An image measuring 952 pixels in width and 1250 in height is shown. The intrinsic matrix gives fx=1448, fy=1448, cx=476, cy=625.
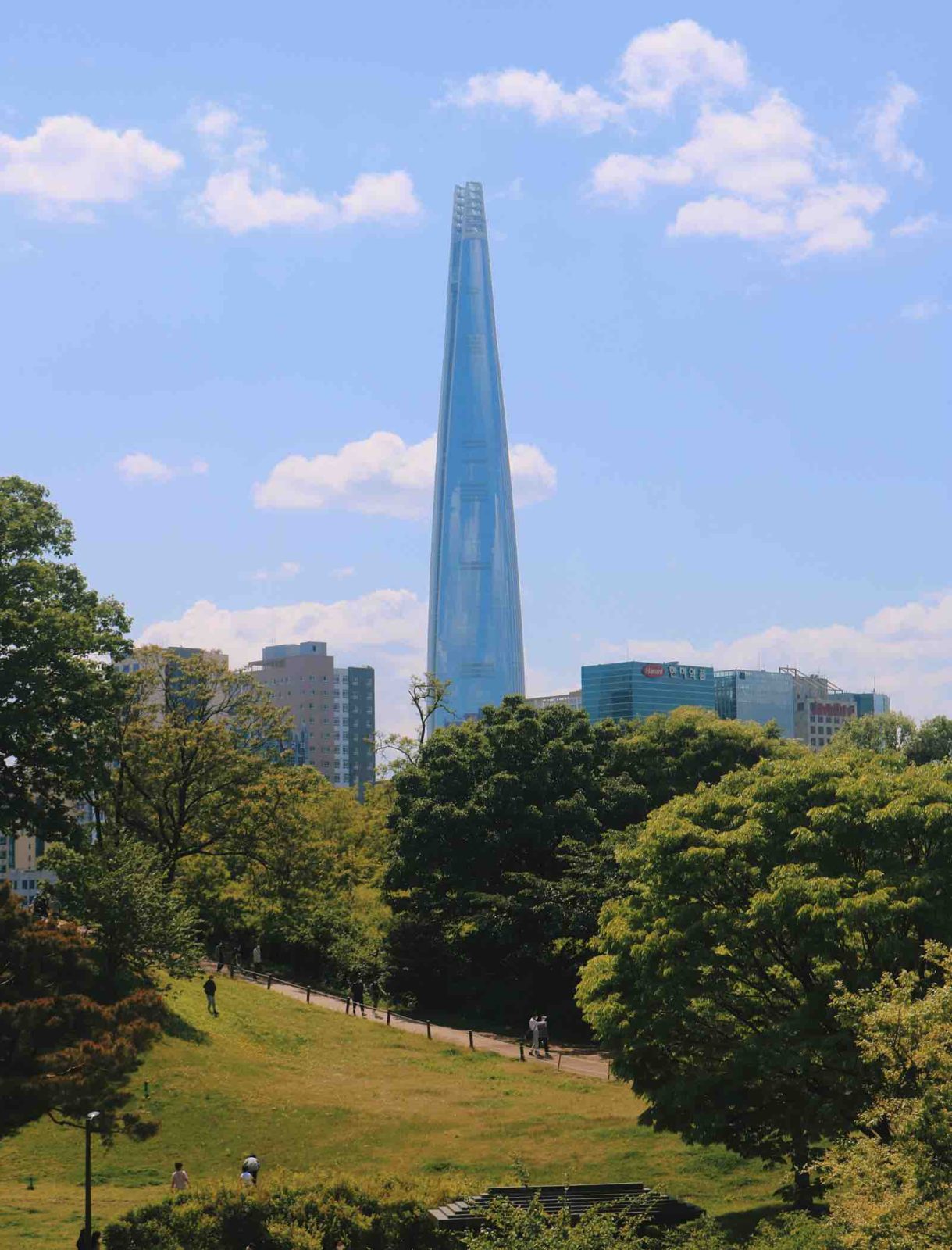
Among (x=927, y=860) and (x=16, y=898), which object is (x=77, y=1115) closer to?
(x=16, y=898)

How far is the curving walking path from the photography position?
4841cm

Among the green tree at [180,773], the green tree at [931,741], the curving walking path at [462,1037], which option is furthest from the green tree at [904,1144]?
the green tree at [931,741]

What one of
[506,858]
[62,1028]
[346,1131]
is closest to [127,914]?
[62,1028]

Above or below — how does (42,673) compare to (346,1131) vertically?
above

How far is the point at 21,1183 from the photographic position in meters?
34.3

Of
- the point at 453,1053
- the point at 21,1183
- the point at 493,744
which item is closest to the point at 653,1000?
the point at 21,1183

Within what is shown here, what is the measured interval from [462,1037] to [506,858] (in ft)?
28.9

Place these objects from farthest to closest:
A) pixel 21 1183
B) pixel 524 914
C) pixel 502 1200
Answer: pixel 524 914 < pixel 21 1183 < pixel 502 1200

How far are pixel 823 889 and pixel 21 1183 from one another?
20.2 m

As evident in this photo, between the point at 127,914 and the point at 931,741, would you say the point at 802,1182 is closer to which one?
the point at 127,914

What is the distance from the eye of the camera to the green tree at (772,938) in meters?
28.6

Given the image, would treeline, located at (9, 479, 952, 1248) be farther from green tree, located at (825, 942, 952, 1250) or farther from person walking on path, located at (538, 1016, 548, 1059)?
person walking on path, located at (538, 1016, 548, 1059)

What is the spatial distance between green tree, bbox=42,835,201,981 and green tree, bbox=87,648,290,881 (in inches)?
340

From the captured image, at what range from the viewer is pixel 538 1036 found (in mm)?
50438
